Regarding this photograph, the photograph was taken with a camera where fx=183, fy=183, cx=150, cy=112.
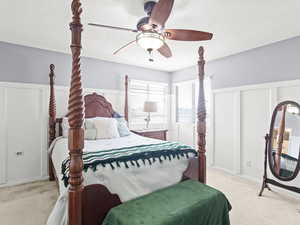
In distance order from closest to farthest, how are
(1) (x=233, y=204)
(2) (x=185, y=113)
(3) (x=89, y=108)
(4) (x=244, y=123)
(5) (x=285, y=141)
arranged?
(1) (x=233, y=204) < (5) (x=285, y=141) < (4) (x=244, y=123) < (3) (x=89, y=108) < (2) (x=185, y=113)

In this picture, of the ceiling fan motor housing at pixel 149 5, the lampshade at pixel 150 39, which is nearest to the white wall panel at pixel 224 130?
the lampshade at pixel 150 39

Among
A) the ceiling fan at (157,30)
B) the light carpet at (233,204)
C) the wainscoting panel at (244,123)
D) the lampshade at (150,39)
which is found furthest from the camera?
the wainscoting panel at (244,123)

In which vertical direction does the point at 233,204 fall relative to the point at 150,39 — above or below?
below

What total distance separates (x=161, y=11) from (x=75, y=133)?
1263 millimetres

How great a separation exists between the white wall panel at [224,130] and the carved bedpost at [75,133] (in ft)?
10.4

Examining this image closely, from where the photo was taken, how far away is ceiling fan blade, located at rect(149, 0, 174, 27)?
1552 millimetres

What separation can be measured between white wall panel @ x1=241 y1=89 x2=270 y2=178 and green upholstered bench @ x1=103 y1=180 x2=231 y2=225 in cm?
186

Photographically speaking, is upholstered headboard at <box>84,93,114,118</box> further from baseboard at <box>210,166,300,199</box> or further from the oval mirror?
the oval mirror

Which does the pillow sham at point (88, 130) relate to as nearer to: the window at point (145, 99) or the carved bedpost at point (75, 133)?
the window at point (145, 99)

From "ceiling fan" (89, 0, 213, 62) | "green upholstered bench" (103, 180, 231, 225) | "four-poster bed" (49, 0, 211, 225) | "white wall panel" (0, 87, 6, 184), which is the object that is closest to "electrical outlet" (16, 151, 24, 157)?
"white wall panel" (0, 87, 6, 184)

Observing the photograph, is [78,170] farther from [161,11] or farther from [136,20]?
[136,20]

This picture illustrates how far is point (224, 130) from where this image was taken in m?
3.85

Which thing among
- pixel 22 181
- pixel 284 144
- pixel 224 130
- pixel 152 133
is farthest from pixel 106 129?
pixel 284 144

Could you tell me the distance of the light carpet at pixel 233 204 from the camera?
2164mm
